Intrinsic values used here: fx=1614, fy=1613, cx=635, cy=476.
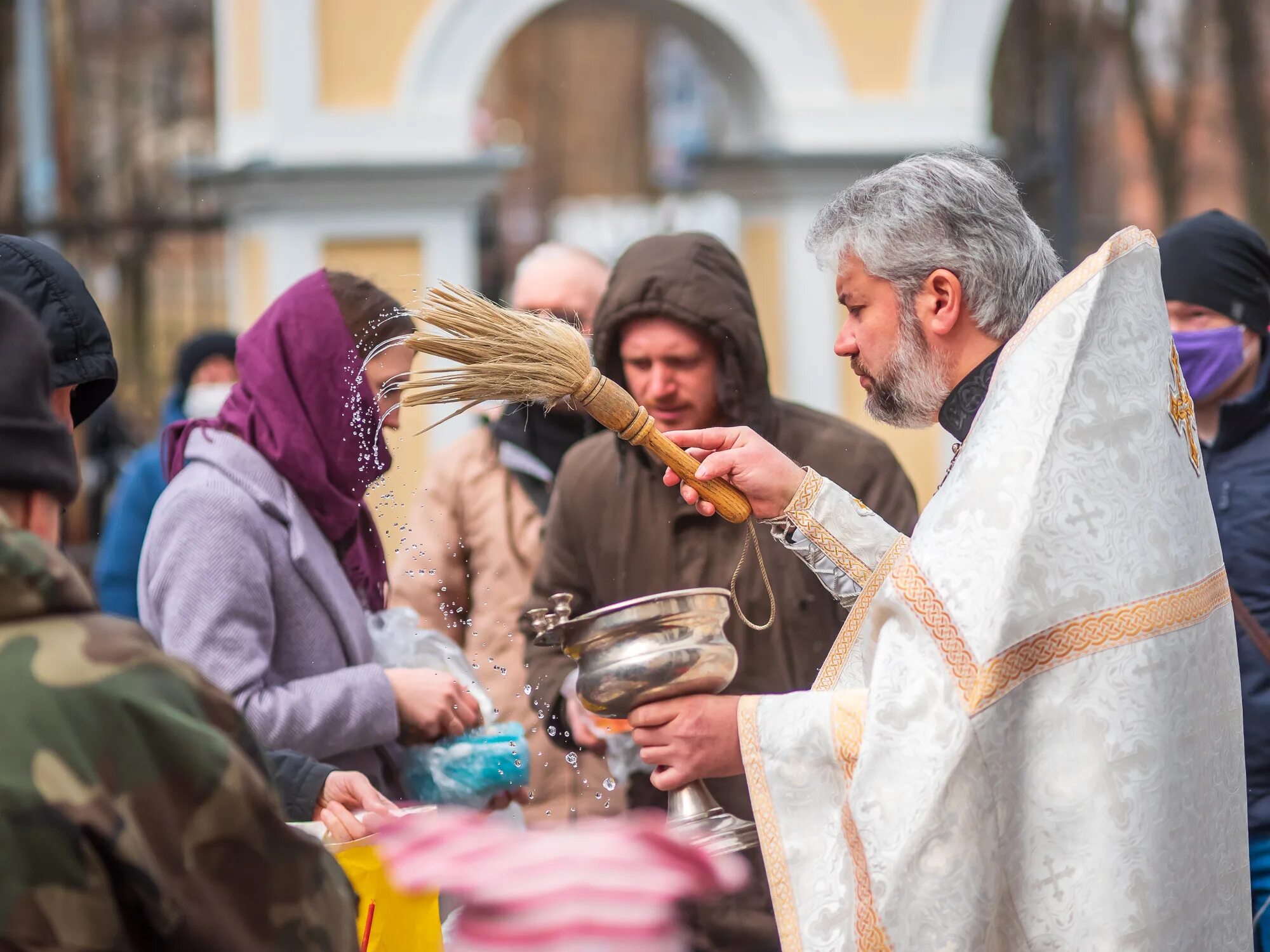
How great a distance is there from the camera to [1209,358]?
12.8 ft

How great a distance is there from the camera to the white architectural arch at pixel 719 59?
931 cm

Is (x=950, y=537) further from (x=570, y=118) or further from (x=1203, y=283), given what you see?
(x=570, y=118)

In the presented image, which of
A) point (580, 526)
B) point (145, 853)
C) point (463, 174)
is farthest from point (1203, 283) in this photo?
point (463, 174)

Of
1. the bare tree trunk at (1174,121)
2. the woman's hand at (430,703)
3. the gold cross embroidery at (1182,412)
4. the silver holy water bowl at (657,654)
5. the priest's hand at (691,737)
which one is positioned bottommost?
the woman's hand at (430,703)

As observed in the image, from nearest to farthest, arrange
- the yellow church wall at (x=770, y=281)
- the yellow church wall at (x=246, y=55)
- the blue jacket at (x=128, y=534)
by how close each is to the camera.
→ the blue jacket at (x=128, y=534)
the yellow church wall at (x=246, y=55)
the yellow church wall at (x=770, y=281)

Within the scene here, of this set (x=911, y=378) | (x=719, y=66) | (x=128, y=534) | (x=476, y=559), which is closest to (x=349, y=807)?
(x=911, y=378)

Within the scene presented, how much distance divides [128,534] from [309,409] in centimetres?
286

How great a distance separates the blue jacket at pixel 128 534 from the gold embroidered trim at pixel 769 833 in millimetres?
3651

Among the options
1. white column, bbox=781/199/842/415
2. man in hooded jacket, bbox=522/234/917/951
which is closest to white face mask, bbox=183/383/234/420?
man in hooded jacket, bbox=522/234/917/951

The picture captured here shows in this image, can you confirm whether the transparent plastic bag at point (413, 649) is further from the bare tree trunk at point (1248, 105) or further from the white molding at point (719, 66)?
the bare tree trunk at point (1248, 105)

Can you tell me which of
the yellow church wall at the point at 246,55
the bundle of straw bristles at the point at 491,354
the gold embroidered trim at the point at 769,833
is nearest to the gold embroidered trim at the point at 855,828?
the gold embroidered trim at the point at 769,833

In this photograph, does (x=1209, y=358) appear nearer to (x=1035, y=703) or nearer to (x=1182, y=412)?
(x=1182, y=412)

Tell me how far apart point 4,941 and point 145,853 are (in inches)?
6.1

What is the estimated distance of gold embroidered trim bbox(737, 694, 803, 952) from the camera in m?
2.53
